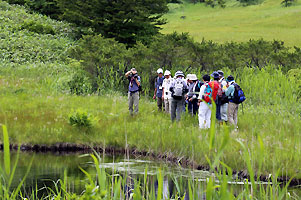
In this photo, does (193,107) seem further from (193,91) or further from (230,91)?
(230,91)

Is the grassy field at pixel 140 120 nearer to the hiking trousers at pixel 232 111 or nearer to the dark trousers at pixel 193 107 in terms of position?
the hiking trousers at pixel 232 111

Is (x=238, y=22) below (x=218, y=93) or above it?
above

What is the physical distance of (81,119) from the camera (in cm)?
1559

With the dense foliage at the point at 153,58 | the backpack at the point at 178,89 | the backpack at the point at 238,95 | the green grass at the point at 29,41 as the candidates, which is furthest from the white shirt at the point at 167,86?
the green grass at the point at 29,41

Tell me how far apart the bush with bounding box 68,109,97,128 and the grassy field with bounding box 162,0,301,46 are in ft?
133

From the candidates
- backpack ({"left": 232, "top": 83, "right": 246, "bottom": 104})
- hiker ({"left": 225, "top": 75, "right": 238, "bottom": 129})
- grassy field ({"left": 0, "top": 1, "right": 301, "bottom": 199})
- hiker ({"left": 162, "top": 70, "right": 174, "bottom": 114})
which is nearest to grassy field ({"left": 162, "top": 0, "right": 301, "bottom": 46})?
grassy field ({"left": 0, "top": 1, "right": 301, "bottom": 199})

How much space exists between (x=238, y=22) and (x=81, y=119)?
63.6m

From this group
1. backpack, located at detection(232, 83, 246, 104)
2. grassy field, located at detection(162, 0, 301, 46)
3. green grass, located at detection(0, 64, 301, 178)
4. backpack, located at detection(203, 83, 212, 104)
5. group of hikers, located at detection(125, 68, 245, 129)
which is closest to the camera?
green grass, located at detection(0, 64, 301, 178)

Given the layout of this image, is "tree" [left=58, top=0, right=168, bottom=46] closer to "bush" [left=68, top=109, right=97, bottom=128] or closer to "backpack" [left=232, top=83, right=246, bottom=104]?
"bush" [left=68, top=109, right=97, bottom=128]

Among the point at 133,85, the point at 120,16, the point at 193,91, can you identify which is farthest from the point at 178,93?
the point at 120,16

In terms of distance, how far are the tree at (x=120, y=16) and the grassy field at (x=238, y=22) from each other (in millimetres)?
23493

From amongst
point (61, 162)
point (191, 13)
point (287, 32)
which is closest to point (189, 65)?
point (61, 162)

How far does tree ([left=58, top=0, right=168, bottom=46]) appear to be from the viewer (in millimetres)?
32188

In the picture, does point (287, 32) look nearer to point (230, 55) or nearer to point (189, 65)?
point (230, 55)
